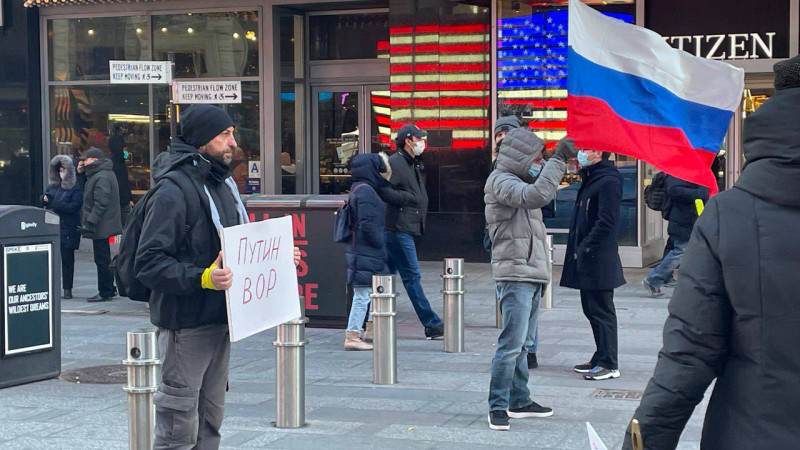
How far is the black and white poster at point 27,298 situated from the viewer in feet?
27.1

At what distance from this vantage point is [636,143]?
6.27 m

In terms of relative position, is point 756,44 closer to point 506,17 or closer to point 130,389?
point 506,17

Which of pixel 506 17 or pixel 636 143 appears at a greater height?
pixel 506 17

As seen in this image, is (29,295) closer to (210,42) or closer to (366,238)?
(366,238)

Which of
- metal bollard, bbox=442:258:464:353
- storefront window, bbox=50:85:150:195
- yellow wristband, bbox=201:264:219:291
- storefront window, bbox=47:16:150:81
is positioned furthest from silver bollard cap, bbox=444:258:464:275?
storefront window, bbox=47:16:150:81

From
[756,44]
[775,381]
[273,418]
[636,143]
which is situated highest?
[756,44]

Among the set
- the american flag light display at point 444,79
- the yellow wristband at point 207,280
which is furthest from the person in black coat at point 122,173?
the yellow wristband at point 207,280

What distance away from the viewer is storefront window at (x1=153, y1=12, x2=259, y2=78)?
17891mm

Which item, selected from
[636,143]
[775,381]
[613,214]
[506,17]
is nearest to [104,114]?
[506,17]

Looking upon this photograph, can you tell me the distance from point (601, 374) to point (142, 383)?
14.2 feet

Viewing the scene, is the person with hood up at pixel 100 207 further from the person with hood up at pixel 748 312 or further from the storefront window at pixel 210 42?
the person with hood up at pixel 748 312

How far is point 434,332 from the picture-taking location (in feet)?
33.4

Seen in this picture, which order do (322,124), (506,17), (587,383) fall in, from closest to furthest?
(587,383), (506,17), (322,124)

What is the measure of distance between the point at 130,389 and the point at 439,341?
5379 millimetres
